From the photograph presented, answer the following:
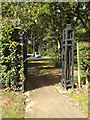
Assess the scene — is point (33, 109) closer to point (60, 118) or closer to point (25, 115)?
point (25, 115)

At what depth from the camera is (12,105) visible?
385cm

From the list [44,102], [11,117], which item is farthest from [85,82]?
[11,117]

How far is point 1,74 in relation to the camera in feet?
15.6

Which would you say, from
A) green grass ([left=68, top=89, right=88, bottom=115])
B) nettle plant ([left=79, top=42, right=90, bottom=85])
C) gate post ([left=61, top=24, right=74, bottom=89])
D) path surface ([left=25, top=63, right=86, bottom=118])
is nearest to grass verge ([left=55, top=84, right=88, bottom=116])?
green grass ([left=68, top=89, right=88, bottom=115])

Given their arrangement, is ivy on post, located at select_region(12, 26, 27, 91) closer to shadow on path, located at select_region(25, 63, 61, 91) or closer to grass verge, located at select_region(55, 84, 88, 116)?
shadow on path, located at select_region(25, 63, 61, 91)

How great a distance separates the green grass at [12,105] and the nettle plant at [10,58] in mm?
450

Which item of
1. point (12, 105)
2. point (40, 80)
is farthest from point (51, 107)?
point (40, 80)

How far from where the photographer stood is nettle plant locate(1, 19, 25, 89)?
15.4 ft

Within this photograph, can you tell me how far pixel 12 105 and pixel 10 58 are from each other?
1.85m

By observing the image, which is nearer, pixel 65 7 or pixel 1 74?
pixel 1 74

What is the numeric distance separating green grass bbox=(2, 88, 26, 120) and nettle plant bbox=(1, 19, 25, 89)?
1.48 ft

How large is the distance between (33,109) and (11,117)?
733mm

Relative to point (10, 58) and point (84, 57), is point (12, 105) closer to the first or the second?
point (10, 58)

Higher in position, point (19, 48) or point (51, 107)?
point (19, 48)
